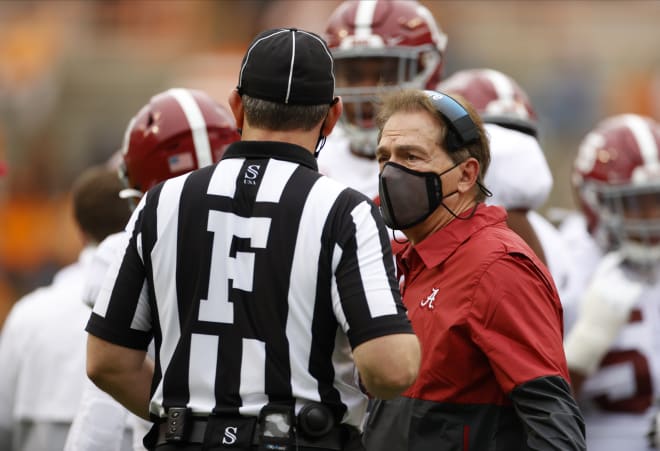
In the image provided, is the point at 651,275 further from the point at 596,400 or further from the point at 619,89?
the point at 619,89

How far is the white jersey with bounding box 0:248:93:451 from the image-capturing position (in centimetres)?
487

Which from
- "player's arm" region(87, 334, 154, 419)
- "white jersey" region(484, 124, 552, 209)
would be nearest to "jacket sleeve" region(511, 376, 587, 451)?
"player's arm" region(87, 334, 154, 419)

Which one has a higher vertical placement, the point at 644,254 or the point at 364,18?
the point at 364,18

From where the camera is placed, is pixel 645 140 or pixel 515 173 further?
pixel 645 140

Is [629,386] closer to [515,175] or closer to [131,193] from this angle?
[515,175]

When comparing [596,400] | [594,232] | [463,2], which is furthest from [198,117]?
[463,2]

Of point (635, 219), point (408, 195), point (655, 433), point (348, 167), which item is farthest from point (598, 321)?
point (408, 195)

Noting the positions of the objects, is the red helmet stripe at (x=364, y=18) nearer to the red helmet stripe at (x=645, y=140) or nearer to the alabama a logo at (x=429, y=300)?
the red helmet stripe at (x=645, y=140)

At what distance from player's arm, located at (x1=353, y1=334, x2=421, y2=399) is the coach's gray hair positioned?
1.81 feet

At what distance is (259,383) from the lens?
273 cm

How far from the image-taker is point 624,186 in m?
5.64

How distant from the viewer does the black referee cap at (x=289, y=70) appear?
2842 millimetres

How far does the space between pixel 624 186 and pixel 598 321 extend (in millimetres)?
873

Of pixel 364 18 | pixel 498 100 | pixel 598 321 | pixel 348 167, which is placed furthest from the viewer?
pixel 498 100
